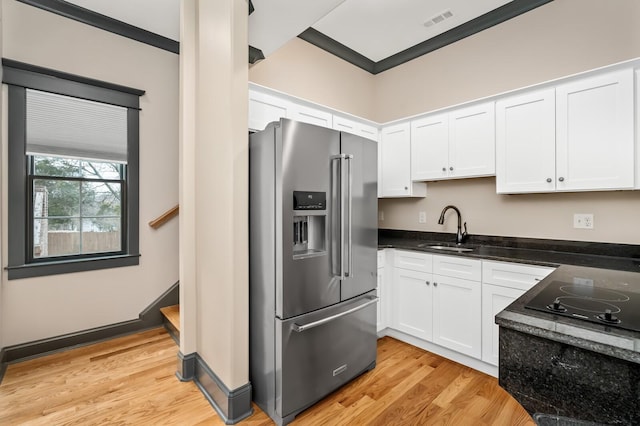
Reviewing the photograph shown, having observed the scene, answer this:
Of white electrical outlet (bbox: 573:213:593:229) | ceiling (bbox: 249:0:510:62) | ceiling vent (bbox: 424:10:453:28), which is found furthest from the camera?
ceiling vent (bbox: 424:10:453:28)

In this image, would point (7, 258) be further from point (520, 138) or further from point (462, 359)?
point (520, 138)

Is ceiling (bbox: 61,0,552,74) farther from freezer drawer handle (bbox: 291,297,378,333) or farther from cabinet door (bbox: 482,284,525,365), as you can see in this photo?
cabinet door (bbox: 482,284,525,365)

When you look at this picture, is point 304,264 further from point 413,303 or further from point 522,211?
point 522,211

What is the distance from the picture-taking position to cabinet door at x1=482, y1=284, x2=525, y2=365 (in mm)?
2188

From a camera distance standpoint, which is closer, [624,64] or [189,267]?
[624,64]

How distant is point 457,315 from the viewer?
2.44 meters

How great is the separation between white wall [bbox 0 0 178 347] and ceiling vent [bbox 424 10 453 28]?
2.71 meters

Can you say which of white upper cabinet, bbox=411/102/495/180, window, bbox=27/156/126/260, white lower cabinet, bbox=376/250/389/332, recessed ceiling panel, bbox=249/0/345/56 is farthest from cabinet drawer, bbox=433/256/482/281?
window, bbox=27/156/126/260

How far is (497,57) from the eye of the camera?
285cm

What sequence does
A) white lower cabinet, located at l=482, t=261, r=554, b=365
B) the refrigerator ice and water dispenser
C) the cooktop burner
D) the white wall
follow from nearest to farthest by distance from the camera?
the cooktop burner
the refrigerator ice and water dispenser
white lower cabinet, located at l=482, t=261, r=554, b=365
the white wall

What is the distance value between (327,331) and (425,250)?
1185 mm

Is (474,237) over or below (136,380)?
over

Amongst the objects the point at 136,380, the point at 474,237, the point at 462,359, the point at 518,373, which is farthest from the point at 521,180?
the point at 136,380

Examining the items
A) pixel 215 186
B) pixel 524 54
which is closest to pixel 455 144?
pixel 524 54
